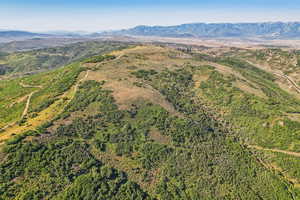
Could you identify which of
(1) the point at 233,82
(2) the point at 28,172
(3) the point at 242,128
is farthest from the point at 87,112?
(1) the point at 233,82

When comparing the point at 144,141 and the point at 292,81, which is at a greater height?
the point at 144,141

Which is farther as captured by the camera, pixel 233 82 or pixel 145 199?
pixel 233 82

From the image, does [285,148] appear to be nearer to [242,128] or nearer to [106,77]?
[242,128]

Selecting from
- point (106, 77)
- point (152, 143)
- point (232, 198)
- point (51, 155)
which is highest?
point (106, 77)

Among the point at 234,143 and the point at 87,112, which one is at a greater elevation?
the point at 87,112

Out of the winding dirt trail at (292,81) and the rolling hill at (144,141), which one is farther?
the winding dirt trail at (292,81)

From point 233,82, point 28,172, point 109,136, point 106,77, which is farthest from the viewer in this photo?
point 233,82

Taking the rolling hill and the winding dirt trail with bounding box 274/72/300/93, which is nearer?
the rolling hill

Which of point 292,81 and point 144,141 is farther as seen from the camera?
point 292,81
